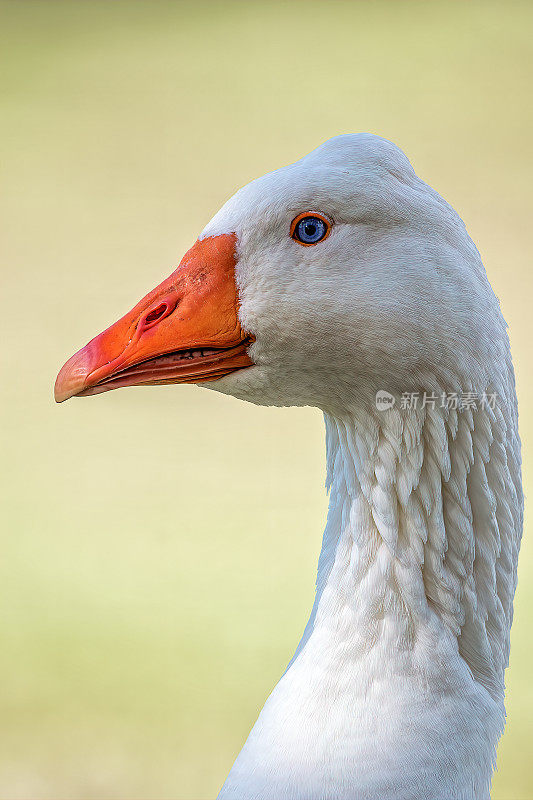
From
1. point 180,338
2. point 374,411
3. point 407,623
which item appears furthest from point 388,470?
point 180,338

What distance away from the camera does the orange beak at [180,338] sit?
111 centimetres

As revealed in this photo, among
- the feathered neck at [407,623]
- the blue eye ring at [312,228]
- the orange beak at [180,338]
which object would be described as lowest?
the feathered neck at [407,623]

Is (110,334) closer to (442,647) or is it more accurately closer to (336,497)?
(336,497)

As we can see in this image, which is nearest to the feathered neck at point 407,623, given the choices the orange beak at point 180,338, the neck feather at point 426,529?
the neck feather at point 426,529

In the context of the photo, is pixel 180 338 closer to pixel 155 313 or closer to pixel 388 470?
pixel 155 313

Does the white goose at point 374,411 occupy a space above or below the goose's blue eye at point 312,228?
below

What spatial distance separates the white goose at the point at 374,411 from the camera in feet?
3.55

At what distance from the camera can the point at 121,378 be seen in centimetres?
113

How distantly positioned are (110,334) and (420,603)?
20.2 inches

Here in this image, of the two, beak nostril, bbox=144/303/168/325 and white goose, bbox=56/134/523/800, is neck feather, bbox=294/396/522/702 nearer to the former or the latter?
white goose, bbox=56/134/523/800

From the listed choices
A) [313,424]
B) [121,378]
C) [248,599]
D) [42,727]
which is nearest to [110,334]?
[121,378]

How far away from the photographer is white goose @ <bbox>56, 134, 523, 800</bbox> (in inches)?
42.6

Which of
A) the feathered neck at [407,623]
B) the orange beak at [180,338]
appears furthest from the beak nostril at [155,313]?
the feathered neck at [407,623]

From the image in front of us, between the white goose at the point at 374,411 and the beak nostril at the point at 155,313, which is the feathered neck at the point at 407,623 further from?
the beak nostril at the point at 155,313
